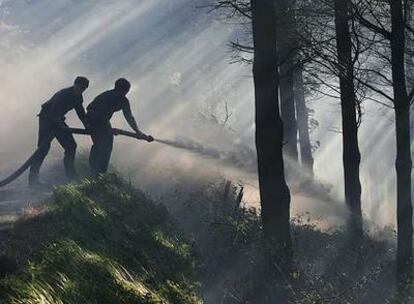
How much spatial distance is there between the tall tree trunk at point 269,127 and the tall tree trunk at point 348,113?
2.04 meters

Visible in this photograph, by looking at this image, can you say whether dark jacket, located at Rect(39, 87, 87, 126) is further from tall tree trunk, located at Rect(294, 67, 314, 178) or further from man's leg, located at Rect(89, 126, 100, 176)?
tall tree trunk, located at Rect(294, 67, 314, 178)

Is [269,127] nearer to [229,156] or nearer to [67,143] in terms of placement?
[67,143]

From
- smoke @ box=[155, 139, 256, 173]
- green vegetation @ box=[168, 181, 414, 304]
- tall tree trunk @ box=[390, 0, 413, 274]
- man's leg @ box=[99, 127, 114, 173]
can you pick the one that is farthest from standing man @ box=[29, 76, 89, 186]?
smoke @ box=[155, 139, 256, 173]

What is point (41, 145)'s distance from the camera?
36.6ft

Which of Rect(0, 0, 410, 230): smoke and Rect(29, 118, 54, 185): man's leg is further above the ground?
Rect(0, 0, 410, 230): smoke

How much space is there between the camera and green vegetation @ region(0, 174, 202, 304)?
4812mm

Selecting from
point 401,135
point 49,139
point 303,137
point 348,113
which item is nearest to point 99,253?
point 49,139

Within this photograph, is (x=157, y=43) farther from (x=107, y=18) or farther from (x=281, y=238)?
(x=281, y=238)

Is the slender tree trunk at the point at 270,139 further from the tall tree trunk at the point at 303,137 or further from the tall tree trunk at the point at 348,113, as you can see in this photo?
the tall tree trunk at the point at 303,137

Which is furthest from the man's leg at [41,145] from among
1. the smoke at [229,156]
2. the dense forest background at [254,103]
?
the smoke at [229,156]

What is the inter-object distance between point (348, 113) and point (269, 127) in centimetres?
421

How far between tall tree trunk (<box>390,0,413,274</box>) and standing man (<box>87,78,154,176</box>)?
13.6ft

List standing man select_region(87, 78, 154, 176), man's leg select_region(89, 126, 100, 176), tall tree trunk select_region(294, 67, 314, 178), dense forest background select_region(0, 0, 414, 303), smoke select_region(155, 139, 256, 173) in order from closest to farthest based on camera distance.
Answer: dense forest background select_region(0, 0, 414, 303) → standing man select_region(87, 78, 154, 176) → man's leg select_region(89, 126, 100, 176) → smoke select_region(155, 139, 256, 173) → tall tree trunk select_region(294, 67, 314, 178)

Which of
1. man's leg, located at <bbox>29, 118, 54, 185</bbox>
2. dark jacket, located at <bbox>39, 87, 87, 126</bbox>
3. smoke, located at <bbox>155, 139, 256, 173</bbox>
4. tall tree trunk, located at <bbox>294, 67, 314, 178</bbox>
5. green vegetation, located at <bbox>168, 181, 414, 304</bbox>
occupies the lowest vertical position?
green vegetation, located at <bbox>168, 181, 414, 304</bbox>
